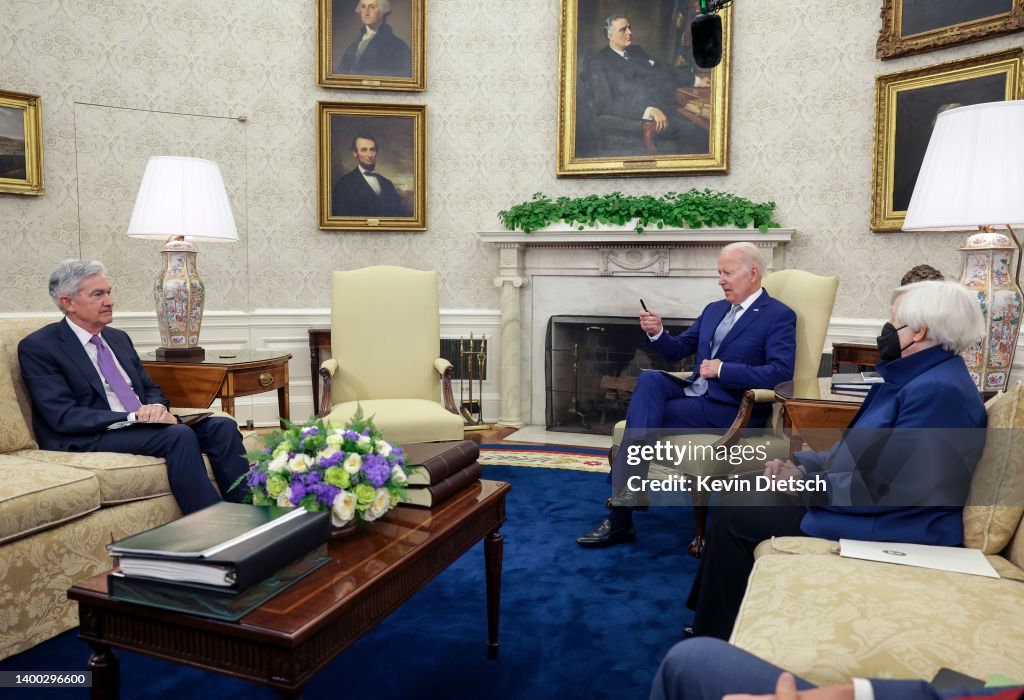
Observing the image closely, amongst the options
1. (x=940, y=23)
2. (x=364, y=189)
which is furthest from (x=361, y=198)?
(x=940, y=23)

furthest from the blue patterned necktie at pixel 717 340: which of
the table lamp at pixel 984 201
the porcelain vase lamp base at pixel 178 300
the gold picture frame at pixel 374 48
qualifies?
the gold picture frame at pixel 374 48

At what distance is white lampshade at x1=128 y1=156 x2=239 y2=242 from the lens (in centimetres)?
413

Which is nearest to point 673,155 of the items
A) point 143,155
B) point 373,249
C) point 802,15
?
point 802,15

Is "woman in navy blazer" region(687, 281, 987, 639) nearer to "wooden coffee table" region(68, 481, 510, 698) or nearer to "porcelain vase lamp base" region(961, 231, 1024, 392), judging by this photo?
"porcelain vase lamp base" region(961, 231, 1024, 392)

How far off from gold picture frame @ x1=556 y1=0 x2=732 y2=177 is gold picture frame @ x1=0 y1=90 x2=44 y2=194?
4033 mm

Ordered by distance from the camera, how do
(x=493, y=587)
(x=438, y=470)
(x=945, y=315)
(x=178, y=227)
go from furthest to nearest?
(x=178, y=227) < (x=493, y=587) < (x=438, y=470) < (x=945, y=315)

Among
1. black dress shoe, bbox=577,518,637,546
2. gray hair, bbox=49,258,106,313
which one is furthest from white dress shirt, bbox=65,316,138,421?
black dress shoe, bbox=577,518,637,546

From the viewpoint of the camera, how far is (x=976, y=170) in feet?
9.36

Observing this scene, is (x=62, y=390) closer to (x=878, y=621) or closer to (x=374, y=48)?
(x=878, y=621)

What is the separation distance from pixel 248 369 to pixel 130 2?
12.8 feet

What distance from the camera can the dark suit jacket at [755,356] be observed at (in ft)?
12.1

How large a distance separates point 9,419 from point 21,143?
3.56 m

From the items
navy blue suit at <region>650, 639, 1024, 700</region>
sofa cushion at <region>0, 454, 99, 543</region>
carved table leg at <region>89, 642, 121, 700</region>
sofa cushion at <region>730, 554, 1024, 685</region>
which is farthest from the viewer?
sofa cushion at <region>0, 454, 99, 543</region>

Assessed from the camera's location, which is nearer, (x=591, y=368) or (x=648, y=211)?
(x=648, y=211)
